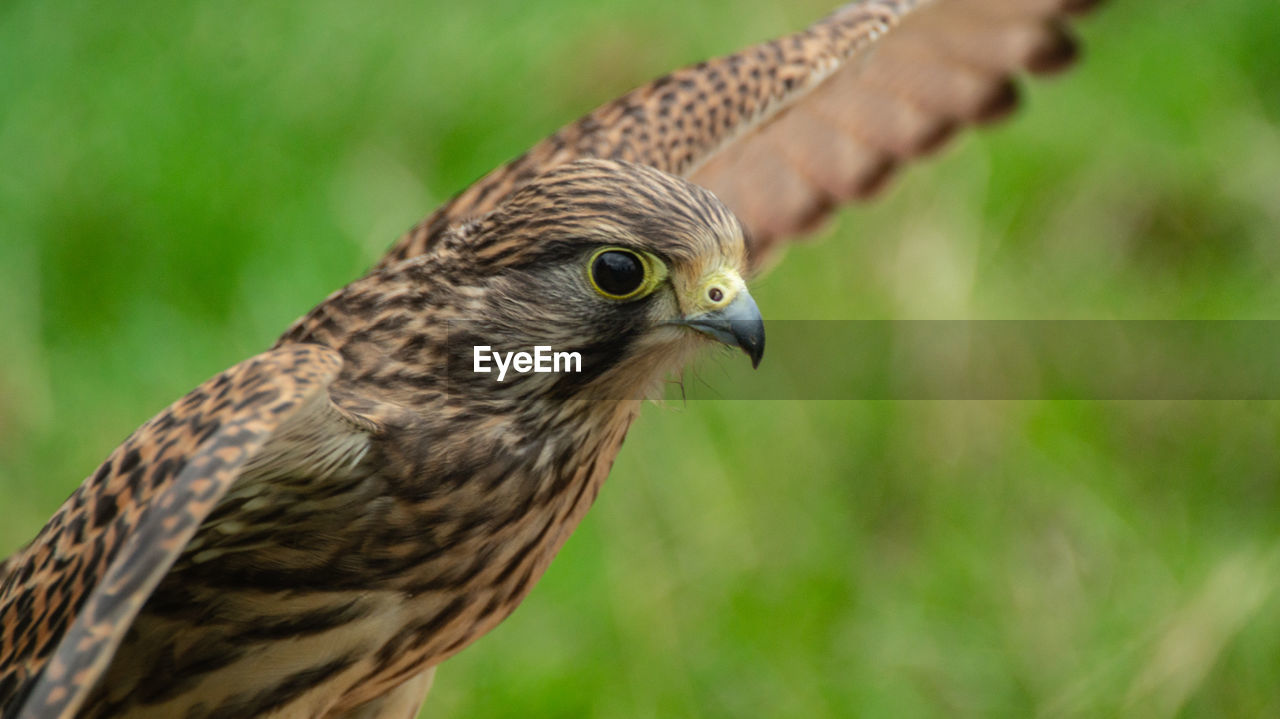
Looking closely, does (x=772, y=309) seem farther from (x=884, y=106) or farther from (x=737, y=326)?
(x=737, y=326)

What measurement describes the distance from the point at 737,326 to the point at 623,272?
0.27 meters

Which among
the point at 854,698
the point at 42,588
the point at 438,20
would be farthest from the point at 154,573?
the point at 438,20

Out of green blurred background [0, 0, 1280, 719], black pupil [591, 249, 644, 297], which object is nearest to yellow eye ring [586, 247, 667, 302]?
black pupil [591, 249, 644, 297]

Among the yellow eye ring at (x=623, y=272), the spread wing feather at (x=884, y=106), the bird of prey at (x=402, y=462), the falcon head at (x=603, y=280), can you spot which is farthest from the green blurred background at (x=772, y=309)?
the yellow eye ring at (x=623, y=272)

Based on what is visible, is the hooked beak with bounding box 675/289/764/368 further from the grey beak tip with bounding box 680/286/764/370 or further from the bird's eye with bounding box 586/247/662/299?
the bird's eye with bounding box 586/247/662/299

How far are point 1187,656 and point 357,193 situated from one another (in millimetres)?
3618

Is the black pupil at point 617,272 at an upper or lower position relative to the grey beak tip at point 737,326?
upper

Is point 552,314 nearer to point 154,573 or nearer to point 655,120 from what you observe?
point 154,573

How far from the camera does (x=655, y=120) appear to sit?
500 centimetres

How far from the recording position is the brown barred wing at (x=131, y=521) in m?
2.79

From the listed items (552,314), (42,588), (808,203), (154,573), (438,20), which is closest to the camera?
(154,573)

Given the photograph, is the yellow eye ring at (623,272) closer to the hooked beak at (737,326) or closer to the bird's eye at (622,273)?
the bird's eye at (622,273)

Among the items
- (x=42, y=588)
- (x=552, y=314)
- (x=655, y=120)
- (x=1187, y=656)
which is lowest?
(x=1187, y=656)

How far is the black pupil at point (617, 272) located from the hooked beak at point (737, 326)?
0.49 feet
